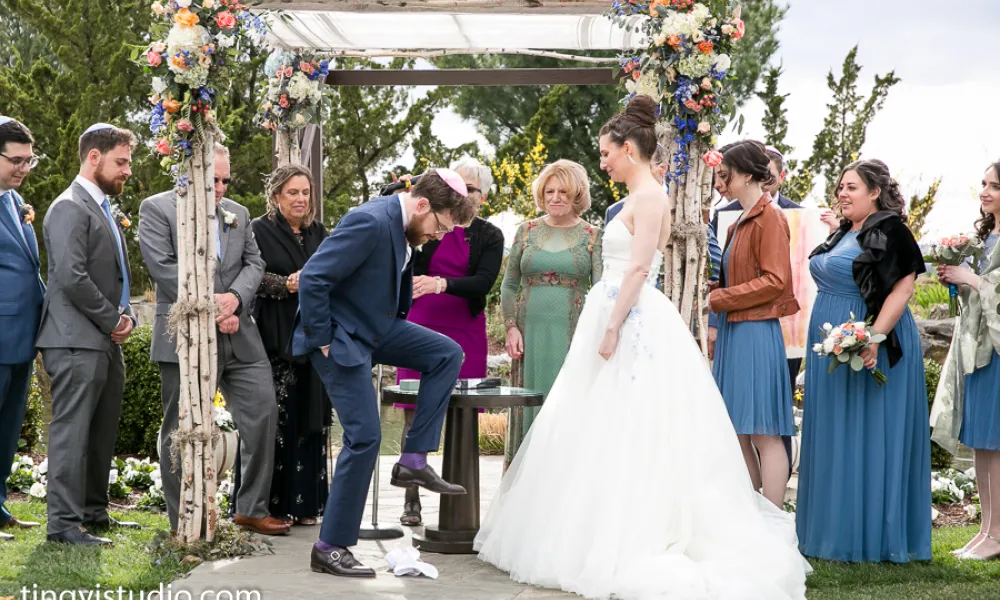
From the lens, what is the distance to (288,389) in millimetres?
5934

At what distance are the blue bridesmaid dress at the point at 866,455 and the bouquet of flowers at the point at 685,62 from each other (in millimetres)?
933

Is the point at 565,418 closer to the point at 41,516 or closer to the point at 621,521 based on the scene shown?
the point at 621,521

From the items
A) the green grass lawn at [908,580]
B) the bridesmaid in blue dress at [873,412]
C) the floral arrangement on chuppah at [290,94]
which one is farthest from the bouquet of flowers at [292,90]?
the green grass lawn at [908,580]

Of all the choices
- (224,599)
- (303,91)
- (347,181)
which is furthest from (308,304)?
(347,181)

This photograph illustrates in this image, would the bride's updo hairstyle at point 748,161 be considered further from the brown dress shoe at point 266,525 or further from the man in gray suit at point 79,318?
the man in gray suit at point 79,318

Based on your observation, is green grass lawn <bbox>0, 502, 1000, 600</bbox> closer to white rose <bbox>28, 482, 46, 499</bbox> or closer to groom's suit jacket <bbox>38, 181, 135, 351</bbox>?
groom's suit jacket <bbox>38, 181, 135, 351</bbox>

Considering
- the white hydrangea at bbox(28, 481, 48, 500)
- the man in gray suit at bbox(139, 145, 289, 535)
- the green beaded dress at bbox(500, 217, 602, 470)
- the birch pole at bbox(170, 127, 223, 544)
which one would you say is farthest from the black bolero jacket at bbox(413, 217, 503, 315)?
the white hydrangea at bbox(28, 481, 48, 500)

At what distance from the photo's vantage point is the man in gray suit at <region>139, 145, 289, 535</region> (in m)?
5.40

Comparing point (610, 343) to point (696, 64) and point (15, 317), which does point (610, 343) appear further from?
point (15, 317)

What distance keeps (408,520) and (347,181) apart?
504 inches

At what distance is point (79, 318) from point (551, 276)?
98.8 inches

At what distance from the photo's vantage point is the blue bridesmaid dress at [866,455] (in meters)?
5.18

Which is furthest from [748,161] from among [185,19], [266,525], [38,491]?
[38,491]

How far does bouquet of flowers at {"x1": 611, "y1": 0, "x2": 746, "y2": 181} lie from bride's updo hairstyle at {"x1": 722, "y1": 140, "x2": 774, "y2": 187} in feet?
0.55
